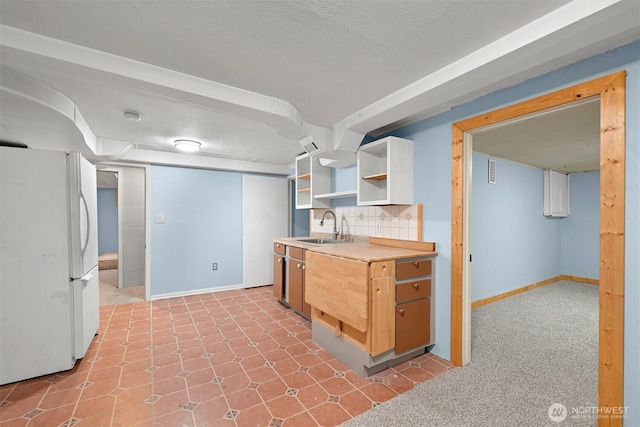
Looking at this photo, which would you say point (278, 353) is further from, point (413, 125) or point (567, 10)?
point (567, 10)

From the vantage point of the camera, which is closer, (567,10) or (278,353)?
(567,10)

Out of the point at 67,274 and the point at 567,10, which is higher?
the point at 567,10

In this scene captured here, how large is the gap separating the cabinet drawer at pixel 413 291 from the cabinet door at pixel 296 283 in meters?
1.38

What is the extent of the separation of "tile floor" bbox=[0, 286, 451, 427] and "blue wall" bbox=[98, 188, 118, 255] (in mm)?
5653

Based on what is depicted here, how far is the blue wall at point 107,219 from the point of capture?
7557 mm

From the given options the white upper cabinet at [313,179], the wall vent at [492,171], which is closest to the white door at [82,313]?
the white upper cabinet at [313,179]

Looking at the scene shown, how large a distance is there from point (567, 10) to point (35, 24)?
8.47 feet

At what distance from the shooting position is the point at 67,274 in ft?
7.13

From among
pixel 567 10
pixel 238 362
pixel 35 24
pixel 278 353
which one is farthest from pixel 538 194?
pixel 35 24

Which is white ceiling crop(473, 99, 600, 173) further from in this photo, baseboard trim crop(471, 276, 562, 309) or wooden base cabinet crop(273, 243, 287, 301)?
wooden base cabinet crop(273, 243, 287, 301)

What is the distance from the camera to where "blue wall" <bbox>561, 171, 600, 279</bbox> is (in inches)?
198

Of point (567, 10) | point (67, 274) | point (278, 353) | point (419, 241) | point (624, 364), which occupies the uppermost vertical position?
point (567, 10)

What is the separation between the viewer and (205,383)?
206 cm

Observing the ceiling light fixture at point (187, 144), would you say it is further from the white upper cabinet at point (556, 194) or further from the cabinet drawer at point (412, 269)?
the white upper cabinet at point (556, 194)
